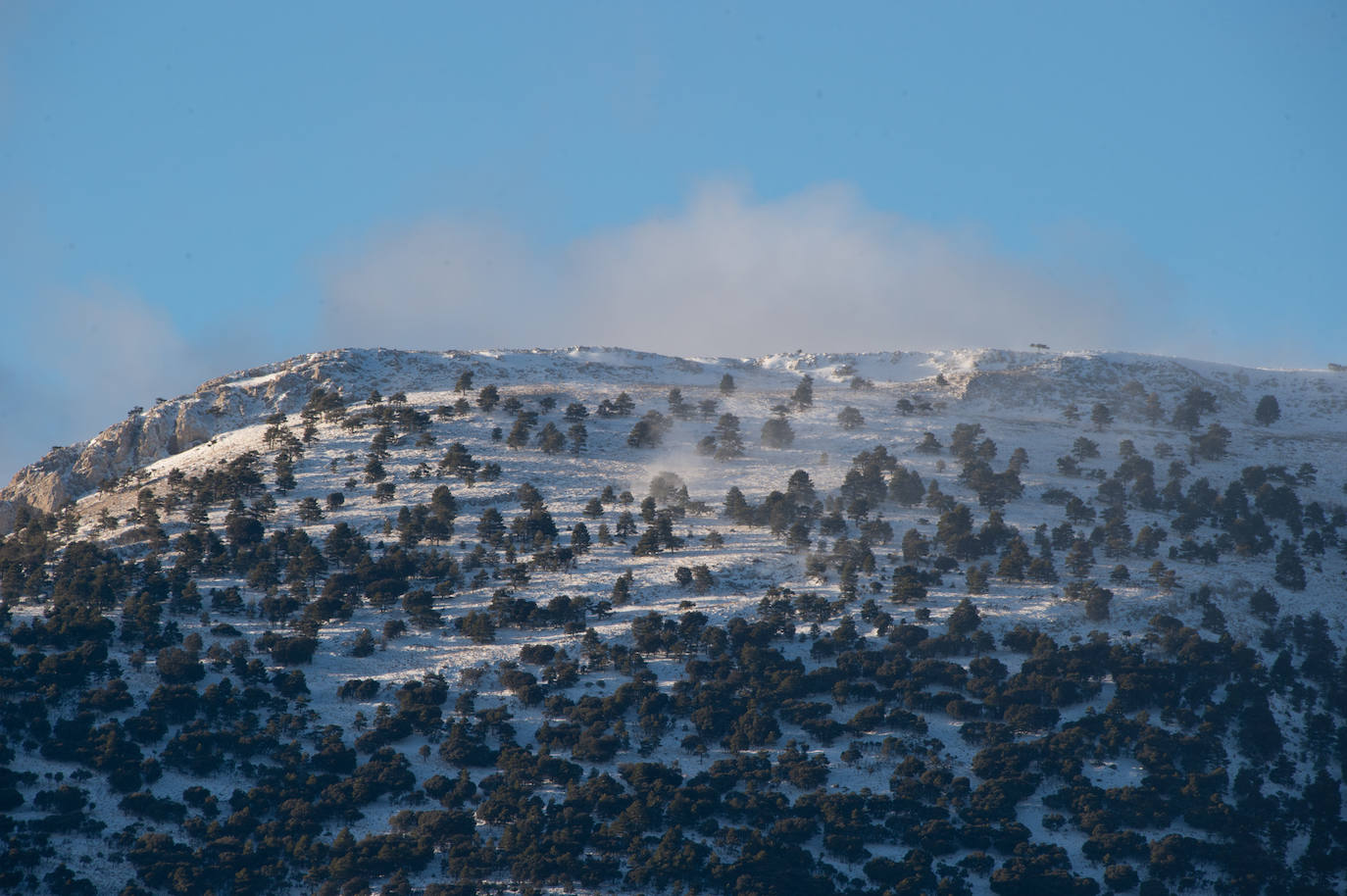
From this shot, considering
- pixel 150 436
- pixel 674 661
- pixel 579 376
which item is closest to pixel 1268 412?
pixel 579 376

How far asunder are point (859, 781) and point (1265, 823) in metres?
23.9

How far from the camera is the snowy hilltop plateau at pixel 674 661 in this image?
67.8 meters

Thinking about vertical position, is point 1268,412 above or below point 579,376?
below

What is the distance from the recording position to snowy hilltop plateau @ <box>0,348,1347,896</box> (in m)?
67.8

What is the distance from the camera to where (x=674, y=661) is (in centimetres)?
8531

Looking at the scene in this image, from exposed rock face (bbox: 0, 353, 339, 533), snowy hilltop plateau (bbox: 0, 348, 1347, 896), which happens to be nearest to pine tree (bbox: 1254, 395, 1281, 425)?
snowy hilltop plateau (bbox: 0, 348, 1347, 896)

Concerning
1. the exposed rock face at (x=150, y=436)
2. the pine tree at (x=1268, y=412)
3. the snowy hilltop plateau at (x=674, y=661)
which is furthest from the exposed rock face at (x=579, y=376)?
the pine tree at (x=1268, y=412)

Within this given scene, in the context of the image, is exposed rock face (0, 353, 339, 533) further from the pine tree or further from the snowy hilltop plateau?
the pine tree

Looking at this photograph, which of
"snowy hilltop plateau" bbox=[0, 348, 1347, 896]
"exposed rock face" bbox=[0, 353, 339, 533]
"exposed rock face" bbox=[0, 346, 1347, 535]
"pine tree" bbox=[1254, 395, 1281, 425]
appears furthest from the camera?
"pine tree" bbox=[1254, 395, 1281, 425]

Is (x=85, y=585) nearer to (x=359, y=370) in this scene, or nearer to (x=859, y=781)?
(x=859, y=781)

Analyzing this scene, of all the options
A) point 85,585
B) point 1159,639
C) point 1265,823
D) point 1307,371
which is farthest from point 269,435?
point 1307,371

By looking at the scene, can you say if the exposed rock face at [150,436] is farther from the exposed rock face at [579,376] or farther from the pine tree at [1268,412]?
the pine tree at [1268,412]

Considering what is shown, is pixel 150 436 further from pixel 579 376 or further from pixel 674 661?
pixel 674 661

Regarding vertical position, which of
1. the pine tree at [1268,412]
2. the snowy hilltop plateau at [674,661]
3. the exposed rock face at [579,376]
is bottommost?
the snowy hilltop plateau at [674,661]
